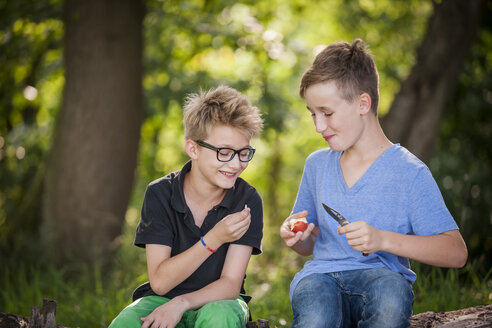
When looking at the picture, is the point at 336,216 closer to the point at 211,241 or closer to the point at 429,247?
the point at 429,247

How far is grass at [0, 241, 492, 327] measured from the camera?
12.2 ft

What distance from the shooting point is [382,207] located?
2652 millimetres

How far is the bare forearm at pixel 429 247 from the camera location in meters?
2.43

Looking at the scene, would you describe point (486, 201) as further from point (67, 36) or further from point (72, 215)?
point (67, 36)

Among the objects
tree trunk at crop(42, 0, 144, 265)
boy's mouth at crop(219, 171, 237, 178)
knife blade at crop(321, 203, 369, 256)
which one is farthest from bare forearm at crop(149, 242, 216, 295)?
tree trunk at crop(42, 0, 144, 265)

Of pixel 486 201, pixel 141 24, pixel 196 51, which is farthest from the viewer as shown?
pixel 196 51

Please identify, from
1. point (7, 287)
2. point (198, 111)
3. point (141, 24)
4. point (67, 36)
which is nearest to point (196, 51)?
point (141, 24)

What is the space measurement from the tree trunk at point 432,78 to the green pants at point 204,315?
3.27 m

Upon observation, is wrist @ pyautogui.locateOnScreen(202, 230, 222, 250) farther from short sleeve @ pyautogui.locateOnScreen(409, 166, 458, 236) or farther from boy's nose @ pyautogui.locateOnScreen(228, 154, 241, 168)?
short sleeve @ pyautogui.locateOnScreen(409, 166, 458, 236)

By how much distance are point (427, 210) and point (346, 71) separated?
830mm

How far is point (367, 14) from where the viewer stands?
25.3 ft

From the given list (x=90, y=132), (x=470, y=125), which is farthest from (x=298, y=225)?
(x=470, y=125)

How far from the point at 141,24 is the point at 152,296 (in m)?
3.98

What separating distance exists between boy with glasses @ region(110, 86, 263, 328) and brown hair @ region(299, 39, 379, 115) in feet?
1.34
